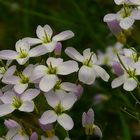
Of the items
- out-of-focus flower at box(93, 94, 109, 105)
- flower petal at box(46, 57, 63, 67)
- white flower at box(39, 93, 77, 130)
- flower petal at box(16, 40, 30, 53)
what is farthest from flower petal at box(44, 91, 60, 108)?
out-of-focus flower at box(93, 94, 109, 105)

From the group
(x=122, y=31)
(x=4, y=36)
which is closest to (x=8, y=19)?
(x=4, y=36)

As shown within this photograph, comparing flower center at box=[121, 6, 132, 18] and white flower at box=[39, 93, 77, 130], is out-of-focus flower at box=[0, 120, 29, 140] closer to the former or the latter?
white flower at box=[39, 93, 77, 130]

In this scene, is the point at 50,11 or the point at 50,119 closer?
the point at 50,119

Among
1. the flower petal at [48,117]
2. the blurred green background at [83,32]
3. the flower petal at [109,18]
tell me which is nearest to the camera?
the flower petal at [48,117]

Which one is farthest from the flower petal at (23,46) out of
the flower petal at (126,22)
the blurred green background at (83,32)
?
the blurred green background at (83,32)

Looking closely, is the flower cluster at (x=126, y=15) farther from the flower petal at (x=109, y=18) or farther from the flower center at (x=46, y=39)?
the flower center at (x=46, y=39)

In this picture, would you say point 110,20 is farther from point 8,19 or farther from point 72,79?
point 8,19

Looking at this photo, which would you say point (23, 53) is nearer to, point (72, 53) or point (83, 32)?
point (72, 53)

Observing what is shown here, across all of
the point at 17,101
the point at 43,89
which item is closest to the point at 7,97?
the point at 17,101

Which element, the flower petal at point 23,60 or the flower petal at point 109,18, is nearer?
the flower petal at point 23,60
